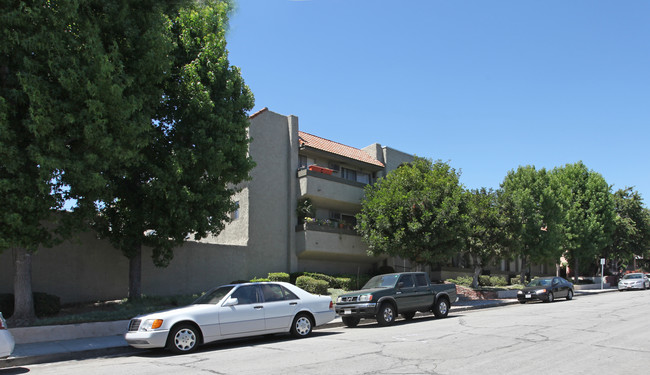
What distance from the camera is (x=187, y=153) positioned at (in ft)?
51.1

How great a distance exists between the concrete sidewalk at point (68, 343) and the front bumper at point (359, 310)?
5912 mm

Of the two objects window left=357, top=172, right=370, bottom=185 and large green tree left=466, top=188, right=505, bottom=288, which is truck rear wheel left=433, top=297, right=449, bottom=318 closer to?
large green tree left=466, top=188, right=505, bottom=288

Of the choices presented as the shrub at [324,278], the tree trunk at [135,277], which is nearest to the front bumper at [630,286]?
the shrub at [324,278]

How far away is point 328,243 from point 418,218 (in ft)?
16.9

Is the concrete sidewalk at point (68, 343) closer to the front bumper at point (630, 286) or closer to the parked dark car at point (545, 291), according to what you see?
the parked dark car at point (545, 291)

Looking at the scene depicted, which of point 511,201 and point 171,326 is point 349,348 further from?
point 511,201

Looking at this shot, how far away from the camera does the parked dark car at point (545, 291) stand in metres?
24.2

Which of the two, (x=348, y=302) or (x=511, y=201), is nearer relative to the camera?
(x=348, y=302)

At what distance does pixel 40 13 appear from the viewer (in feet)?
38.0

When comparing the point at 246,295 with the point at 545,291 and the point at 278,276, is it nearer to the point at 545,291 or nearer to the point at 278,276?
the point at 278,276

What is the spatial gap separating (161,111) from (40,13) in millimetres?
5222

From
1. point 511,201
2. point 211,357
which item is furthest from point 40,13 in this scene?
point 511,201

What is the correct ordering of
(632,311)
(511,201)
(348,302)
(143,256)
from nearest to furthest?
1. (348,302)
2. (632,311)
3. (143,256)
4. (511,201)

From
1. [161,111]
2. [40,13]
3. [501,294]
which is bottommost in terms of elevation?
[501,294]
